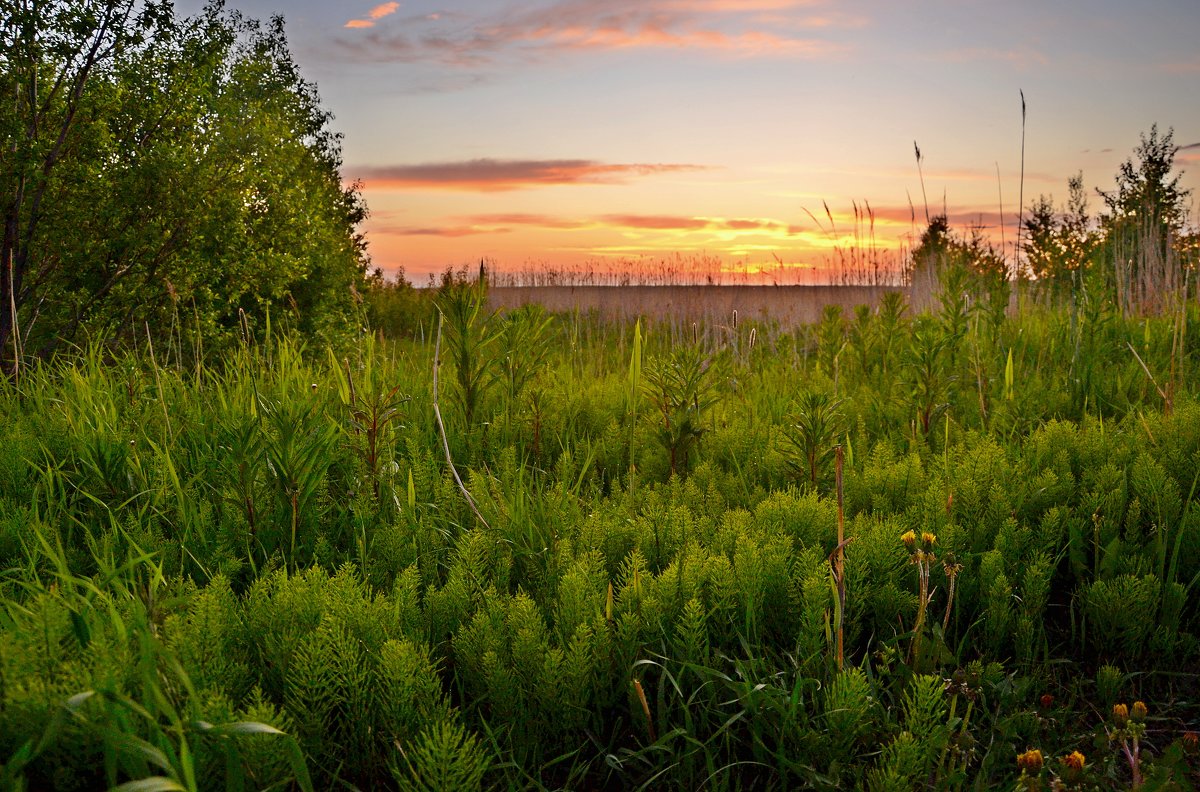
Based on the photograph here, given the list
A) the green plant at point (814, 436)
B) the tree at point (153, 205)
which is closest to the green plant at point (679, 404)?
the green plant at point (814, 436)

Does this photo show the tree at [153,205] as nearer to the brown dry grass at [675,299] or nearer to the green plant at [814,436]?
the green plant at [814,436]

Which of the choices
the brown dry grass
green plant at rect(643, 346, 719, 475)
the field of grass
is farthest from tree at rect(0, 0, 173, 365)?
the brown dry grass

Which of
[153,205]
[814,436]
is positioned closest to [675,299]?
[153,205]

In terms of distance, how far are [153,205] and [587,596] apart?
858 cm

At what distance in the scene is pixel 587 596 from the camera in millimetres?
2092

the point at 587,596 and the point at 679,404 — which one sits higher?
the point at 679,404

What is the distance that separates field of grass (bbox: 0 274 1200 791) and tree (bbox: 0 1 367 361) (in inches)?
185

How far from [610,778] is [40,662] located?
3.85ft

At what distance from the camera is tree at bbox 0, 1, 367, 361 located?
8.23 m

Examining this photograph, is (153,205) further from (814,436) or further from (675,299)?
(675,299)

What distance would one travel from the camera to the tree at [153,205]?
8234 mm

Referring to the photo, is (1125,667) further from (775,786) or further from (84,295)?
(84,295)

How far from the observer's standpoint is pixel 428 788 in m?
1.53

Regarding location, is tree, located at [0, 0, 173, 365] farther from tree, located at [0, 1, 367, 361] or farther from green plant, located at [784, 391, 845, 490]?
green plant, located at [784, 391, 845, 490]
